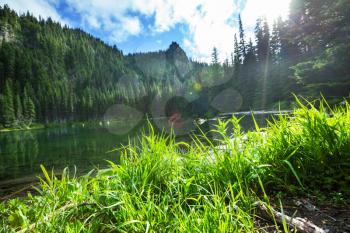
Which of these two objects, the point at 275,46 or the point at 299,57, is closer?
the point at 299,57

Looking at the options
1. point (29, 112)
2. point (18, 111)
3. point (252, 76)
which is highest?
point (252, 76)

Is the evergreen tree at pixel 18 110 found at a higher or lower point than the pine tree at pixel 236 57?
lower

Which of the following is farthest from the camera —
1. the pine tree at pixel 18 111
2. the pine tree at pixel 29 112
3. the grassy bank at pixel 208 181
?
the pine tree at pixel 29 112

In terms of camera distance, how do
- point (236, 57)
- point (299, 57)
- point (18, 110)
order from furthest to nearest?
point (18, 110), point (236, 57), point (299, 57)

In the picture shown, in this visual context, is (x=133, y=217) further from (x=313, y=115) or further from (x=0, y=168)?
(x=0, y=168)

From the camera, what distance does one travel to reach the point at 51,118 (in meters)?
123

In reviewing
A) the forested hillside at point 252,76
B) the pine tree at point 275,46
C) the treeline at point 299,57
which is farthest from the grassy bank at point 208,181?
the pine tree at point 275,46

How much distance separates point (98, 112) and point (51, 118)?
27.0 meters

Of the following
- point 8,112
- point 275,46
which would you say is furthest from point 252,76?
point 8,112

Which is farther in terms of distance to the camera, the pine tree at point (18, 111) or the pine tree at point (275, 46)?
the pine tree at point (18, 111)

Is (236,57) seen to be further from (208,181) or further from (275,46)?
(208,181)

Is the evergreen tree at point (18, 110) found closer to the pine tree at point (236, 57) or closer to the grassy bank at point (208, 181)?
the pine tree at point (236, 57)

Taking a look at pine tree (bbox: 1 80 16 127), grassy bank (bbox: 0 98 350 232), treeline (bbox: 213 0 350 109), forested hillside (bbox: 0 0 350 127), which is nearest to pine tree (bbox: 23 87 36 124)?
forested hillside (bbox: 0 0 350 127)

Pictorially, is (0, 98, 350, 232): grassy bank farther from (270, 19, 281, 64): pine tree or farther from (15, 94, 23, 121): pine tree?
(15, 94, 23, 121): pine tree
